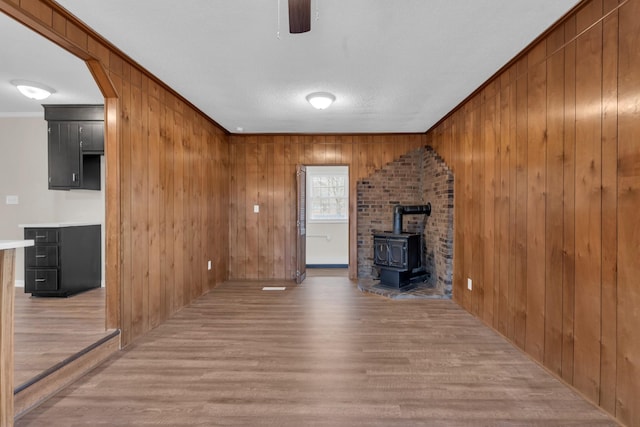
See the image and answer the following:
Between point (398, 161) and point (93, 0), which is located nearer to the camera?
point (93, 0)

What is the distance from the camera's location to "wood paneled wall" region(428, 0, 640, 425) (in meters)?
1.71

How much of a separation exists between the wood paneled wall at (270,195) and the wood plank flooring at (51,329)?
2180 mm

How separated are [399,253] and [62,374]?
3.84 meters

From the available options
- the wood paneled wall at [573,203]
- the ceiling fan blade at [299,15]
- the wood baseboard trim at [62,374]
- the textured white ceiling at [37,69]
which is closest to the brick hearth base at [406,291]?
the wood paneled wall at [573,203]

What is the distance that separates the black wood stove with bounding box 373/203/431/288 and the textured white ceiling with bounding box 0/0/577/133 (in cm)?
168

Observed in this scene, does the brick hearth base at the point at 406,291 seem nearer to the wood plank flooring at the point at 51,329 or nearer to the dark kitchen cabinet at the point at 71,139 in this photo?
the wood plank flooring at the point at 51,329

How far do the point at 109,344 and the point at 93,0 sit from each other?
2.45 metres

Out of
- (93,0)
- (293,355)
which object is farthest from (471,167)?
(93,0)

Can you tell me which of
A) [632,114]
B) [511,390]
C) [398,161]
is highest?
[398,161]

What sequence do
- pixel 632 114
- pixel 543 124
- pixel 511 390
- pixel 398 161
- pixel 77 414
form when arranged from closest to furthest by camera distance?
pixel 632 114 → pixel 77 414 → pixel 511 390 → pixel 543 124 → pixel 398 161

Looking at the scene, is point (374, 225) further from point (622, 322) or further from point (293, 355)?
point (622, 322)

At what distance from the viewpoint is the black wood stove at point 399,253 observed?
461 cm

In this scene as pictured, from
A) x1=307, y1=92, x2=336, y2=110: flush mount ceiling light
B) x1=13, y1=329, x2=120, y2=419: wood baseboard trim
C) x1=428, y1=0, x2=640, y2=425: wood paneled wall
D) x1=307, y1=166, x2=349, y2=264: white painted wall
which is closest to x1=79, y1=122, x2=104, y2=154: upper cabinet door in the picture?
x1=13, y1=329, x2=120, y2=419: wood baseboard trim

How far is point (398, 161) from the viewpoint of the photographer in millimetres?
5445
